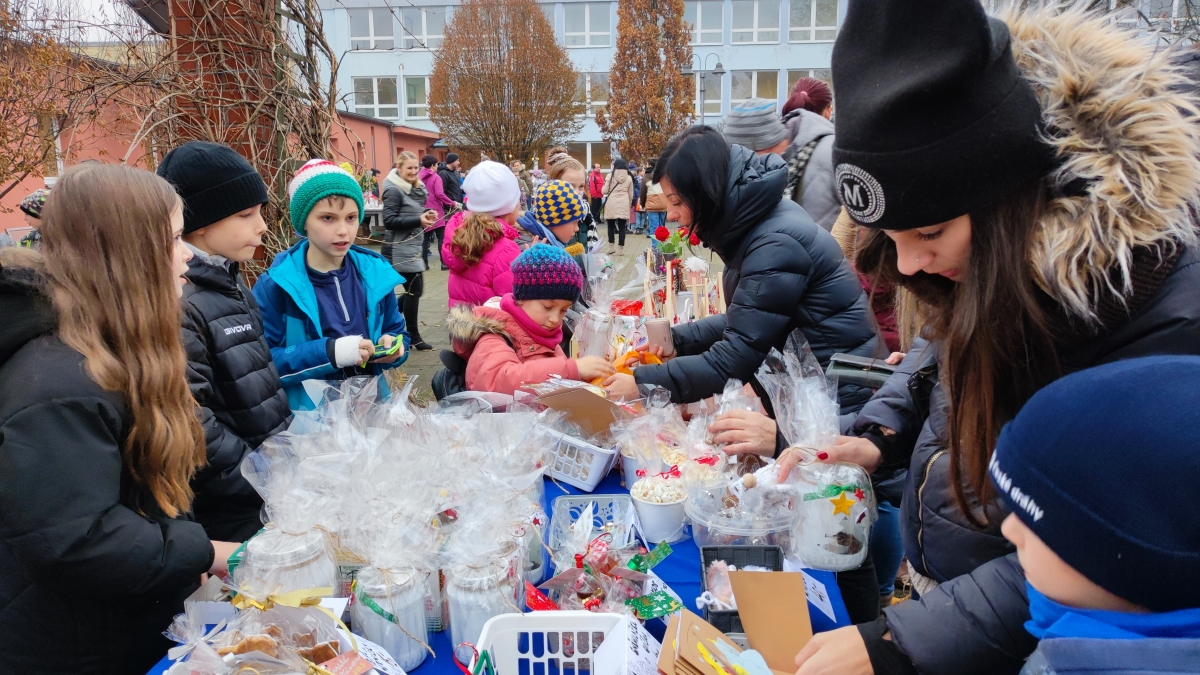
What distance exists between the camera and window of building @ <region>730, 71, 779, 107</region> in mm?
34469

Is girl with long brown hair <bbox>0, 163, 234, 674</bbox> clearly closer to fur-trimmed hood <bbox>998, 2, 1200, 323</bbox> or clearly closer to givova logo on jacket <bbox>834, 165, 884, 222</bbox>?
givova logo on jacket <bbox>834, 165, 884, 222</bbox>

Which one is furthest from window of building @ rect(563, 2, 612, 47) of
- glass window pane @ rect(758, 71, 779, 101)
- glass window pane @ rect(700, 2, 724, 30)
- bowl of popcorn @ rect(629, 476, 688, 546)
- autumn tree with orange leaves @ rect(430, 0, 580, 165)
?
bowl of popcorn @ rect(629, 476, 688, 546)

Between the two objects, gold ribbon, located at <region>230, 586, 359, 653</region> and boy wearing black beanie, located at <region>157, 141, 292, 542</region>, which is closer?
gold ribbon, located at <region>230, 586, 359, 653</region>

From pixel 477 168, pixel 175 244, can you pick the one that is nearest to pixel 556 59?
pixel 477 168

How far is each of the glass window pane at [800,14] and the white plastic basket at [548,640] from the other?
37.1 metres

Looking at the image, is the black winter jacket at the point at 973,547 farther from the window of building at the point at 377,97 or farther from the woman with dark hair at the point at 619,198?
the window of building at the point at 377,97

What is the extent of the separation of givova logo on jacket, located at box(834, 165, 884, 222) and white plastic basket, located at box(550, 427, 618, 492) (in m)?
1.22

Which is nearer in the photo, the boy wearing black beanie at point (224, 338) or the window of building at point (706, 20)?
the boy wearing black beanie at point (224, 338)

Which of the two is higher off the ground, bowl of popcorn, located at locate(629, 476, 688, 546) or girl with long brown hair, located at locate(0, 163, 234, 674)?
girl with long brown hair, located at locate(0, 163, 234, 674)

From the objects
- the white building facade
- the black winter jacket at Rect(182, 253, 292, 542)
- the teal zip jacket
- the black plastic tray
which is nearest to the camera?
the black plastic tray

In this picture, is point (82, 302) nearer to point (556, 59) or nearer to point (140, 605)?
point (140, 605)

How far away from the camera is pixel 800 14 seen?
3328 centimetres

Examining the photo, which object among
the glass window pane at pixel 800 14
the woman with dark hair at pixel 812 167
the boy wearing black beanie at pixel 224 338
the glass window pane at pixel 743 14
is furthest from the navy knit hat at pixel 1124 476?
the glass window pane at pixel 743 14

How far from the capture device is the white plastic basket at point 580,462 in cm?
227
